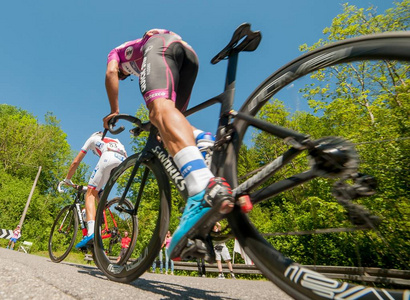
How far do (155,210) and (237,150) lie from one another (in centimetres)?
85

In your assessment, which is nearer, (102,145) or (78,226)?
(102,145)

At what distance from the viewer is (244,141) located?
164cm

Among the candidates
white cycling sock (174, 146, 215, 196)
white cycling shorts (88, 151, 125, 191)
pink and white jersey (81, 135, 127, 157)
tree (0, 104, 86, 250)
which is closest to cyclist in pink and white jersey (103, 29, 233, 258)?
white cycling sock (174, 146, 215, 196)

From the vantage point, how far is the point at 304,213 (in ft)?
4.48

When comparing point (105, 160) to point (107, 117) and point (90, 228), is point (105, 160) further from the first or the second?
point (107, 117)

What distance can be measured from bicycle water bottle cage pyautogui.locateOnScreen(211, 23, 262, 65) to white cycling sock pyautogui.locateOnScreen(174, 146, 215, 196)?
809 millimetres

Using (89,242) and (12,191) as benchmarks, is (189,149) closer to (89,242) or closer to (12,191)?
(89,242)

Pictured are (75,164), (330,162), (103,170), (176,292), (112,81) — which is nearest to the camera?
(330,162)

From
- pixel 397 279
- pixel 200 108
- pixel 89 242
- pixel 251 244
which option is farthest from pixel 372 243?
pixel 89 242

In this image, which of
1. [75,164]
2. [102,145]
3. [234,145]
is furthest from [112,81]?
[75,164]

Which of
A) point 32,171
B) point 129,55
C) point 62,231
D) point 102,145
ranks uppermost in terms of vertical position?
point 32,171

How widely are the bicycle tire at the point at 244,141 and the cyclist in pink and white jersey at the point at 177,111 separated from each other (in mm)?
196

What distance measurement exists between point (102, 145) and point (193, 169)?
3.58 meters

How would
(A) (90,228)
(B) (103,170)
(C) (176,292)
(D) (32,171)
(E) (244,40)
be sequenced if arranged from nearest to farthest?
(E) (244,40), (C) (176,292), (A) (90,228), (B) (103,170), (D) (32,171)
